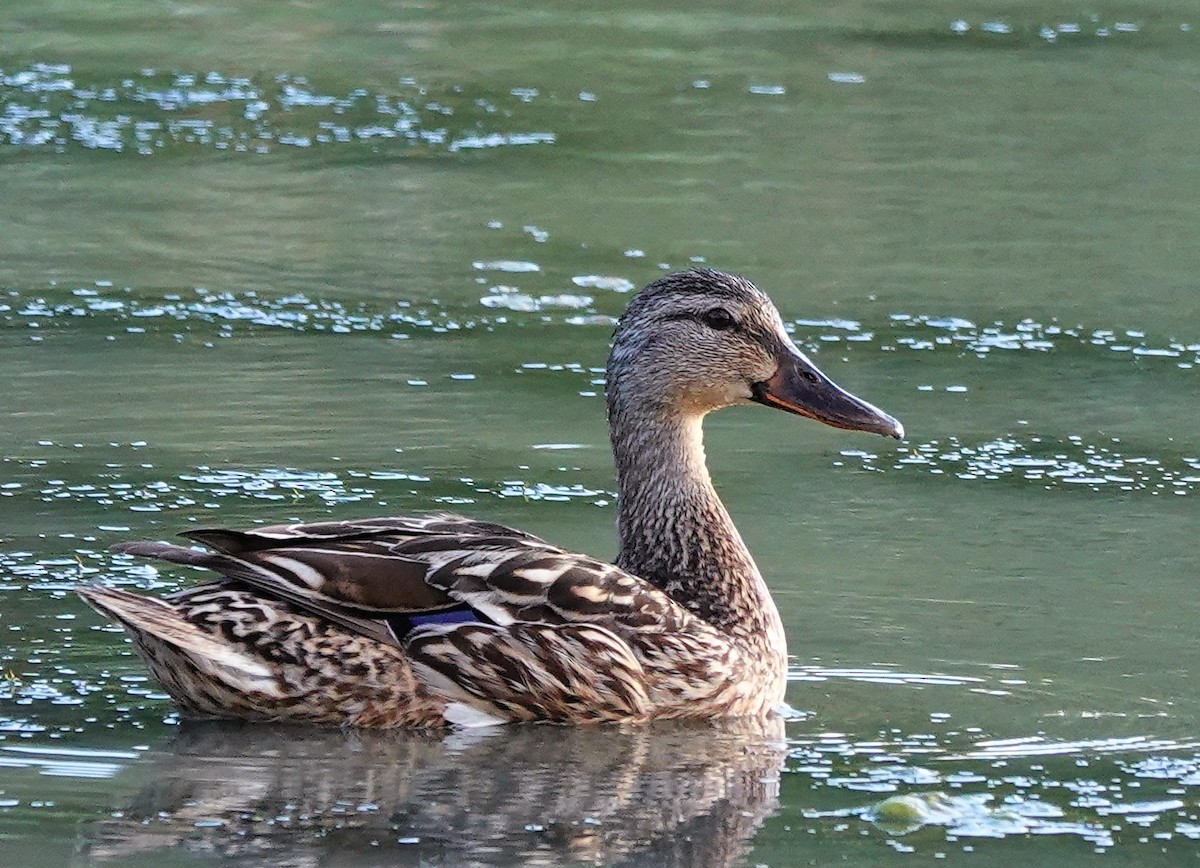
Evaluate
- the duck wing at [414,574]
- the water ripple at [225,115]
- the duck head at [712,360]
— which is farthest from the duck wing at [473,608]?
the water ripple at [225,115]

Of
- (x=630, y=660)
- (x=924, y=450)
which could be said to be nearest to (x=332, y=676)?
(x=630, y=660)

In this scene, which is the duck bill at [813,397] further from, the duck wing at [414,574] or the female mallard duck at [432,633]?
the duck wing at [414,574]

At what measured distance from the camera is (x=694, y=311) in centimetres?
771

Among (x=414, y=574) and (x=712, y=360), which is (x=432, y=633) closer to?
(x=414, y=574)

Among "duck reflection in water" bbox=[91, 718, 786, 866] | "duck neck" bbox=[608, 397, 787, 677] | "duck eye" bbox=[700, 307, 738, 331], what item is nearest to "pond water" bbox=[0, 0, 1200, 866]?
"duck reflection in water" bbox=[91, 718, 786, 866]

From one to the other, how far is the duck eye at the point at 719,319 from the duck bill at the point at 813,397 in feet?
0.68

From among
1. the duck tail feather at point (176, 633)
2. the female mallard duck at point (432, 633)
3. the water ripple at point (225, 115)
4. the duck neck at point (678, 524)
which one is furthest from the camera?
the water ripple at point (225, 115)

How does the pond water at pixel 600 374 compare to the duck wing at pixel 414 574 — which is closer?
the pond water at pixel 600 374

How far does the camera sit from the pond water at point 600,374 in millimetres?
6270

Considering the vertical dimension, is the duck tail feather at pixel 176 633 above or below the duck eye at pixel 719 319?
below

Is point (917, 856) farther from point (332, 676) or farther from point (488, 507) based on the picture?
point (488, 507)

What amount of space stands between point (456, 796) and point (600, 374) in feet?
14.2

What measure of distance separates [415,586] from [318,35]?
454 inches

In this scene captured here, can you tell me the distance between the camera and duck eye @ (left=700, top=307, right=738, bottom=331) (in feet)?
25.3
